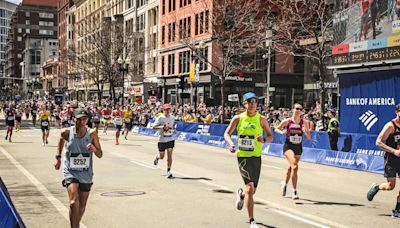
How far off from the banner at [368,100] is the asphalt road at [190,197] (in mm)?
5215

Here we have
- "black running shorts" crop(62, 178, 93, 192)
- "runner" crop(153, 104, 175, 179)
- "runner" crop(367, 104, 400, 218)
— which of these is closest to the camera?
"black running shorts" crop(62, 178, 93, 192)

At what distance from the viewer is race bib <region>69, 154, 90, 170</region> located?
691cm

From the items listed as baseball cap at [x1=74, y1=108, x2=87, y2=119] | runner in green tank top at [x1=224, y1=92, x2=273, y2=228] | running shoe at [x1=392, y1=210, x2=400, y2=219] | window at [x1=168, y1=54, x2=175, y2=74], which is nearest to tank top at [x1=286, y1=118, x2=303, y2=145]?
running shoe at [x1=392, y1=210, x2=400, y2=219]

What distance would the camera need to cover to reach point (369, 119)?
2183 cm

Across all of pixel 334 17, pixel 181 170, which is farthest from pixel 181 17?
pixel 181 170

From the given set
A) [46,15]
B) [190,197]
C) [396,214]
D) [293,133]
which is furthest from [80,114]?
[46,15]

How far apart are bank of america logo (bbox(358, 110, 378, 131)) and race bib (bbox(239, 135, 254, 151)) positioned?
14881mm

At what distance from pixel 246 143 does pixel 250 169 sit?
40 cm

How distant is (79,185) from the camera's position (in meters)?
6.88

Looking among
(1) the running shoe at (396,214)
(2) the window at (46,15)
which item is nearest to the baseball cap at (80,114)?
(1) the running shoe at (396,214)

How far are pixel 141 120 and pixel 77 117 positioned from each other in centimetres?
3259

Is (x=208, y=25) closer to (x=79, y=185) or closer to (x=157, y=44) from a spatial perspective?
(x=157, y=44)

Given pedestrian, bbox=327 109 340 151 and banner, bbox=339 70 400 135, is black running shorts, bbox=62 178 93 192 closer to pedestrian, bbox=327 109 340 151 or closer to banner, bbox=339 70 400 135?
pedestrian, bbox=327 109 340 151

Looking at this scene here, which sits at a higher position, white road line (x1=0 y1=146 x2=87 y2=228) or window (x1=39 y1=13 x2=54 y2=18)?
window (x1=39 y1=13 x2=54 y2=18)
